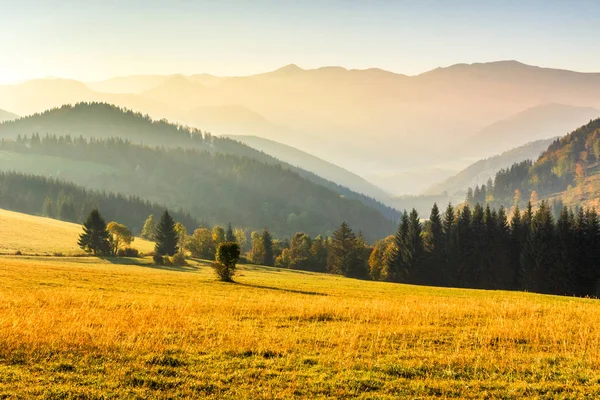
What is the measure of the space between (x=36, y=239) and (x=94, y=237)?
18.0m

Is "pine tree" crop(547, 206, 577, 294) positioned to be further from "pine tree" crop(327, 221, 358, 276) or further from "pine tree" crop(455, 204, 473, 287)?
"pine tree" crop(327, 221, 358, 276)

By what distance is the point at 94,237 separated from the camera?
10956cm

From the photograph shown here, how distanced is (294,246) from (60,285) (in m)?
116

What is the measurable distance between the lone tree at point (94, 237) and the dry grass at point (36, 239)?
91.7 inches

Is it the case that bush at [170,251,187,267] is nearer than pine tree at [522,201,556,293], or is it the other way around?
pine tree at [522,201,556,293]

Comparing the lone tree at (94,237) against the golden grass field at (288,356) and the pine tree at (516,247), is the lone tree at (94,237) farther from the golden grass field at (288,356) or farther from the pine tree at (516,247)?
the pine tree at (516,247)

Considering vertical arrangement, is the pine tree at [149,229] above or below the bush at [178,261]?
above

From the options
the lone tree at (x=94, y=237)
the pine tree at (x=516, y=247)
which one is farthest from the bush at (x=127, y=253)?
the pine tree at (x=516, y=247)

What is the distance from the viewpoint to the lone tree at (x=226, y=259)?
62938 mm

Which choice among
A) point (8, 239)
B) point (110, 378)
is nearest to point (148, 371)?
point (110, 378)

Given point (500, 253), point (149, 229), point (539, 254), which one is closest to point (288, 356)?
point (539, 254)

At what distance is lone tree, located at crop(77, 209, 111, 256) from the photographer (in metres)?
109

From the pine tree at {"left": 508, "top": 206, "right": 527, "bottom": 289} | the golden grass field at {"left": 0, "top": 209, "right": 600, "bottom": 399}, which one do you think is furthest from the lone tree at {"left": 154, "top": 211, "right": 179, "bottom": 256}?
the golden grass field at {"left": 0, "top": 209, "right": 600, "bottom": 399}

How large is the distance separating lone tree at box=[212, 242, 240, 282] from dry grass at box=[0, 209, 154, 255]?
5558 centimetres
